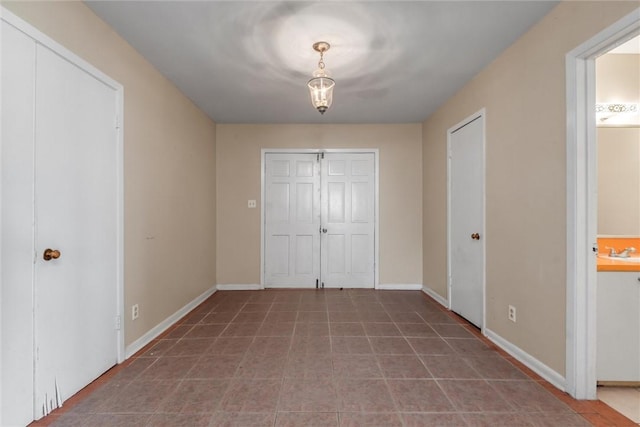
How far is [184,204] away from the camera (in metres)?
3.41

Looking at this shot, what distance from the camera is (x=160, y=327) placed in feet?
9.24

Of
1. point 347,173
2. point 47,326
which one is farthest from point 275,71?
point 47,326

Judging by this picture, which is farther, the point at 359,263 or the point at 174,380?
the point at 359,263

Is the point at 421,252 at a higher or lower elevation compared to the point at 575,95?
lower

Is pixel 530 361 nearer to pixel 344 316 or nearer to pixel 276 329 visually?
pixel 344 316

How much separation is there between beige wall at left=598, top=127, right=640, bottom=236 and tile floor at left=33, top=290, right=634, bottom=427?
56.2 inches

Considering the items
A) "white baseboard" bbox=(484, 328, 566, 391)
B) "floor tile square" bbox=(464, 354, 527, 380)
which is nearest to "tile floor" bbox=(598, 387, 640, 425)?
"white baseboard" bbox=(484, 328, 566, 391)

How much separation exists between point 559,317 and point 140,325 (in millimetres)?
3250

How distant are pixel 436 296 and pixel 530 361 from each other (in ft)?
5.82

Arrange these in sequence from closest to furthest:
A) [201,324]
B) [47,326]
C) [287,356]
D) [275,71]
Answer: [47,326]
[287,356]
[275,71]
[201,324]

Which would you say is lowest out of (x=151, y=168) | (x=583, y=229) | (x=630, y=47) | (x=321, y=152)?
(x=583, y=229)

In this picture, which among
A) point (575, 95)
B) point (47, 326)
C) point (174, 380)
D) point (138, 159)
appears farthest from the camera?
point (138, 159)

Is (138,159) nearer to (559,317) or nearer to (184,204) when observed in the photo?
(184,204)

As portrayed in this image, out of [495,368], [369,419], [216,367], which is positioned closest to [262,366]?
[216,367]
